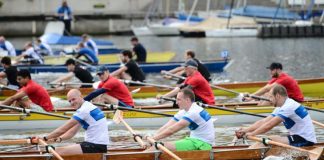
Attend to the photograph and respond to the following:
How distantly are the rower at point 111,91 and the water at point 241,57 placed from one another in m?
0.82

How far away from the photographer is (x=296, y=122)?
1630cm

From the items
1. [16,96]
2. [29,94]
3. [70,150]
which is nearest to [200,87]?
[29,94]

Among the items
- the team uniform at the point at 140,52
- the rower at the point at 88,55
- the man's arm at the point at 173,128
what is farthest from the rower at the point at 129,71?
the man's arm at the point at 173,128

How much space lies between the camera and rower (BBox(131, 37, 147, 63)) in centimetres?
3594

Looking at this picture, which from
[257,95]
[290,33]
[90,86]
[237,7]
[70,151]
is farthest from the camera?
[237,7]

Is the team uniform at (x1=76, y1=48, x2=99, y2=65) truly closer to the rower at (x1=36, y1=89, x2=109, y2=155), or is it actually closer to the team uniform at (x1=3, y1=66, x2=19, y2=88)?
the team uniform at (x1=3, y1=66, x2=19, y2=88)

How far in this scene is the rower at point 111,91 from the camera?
2230 cm

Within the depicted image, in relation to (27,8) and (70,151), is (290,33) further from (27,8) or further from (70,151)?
(70,151)

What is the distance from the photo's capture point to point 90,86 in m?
28.2

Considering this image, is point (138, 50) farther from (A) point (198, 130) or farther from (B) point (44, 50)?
(A) point (198, 130)

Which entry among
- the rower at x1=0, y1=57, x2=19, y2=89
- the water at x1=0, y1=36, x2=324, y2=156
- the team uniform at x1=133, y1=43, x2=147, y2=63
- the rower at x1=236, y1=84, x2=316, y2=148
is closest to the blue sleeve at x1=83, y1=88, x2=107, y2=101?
the water at x1=0, y1=36, x2=324, y2=156

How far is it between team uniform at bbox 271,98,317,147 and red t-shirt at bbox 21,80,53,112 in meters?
7.91

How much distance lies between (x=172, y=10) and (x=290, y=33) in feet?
69.7

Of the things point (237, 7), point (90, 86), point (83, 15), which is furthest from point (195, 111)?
point (237, 7)
